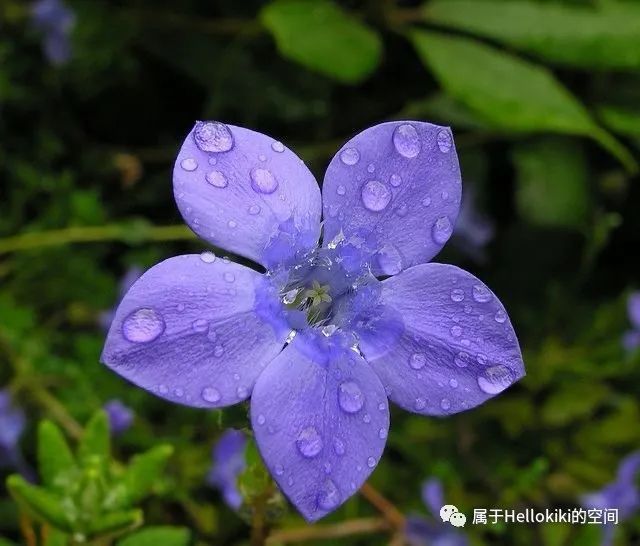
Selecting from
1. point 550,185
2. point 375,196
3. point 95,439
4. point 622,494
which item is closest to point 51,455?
point 95,439

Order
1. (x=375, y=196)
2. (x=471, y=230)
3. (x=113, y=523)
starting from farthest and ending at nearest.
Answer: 1. (x=471, y=230)
2. (x=113, y=523)
3. (x=375, y=196)

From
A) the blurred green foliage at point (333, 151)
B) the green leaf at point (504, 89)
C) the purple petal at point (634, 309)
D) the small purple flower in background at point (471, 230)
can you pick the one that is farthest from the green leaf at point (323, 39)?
the purple petal at point (634, 309)

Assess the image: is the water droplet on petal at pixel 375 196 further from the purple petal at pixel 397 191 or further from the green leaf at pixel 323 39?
the green leaf at pixel 323 39

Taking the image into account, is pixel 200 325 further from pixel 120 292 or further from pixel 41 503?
pixel 120 292

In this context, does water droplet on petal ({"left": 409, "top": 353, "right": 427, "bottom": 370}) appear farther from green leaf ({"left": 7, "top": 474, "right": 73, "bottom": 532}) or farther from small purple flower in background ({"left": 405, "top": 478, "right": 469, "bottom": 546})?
small purple flower in background ({"left": 405, "top": 478, "right": 469, "bottom": 546})

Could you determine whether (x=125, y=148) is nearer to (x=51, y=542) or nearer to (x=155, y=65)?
(x=155, y=65)

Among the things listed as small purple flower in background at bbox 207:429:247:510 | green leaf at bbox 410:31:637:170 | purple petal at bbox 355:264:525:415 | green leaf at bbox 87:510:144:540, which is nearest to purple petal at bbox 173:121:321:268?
purple petal at bbox 355:264:525:415

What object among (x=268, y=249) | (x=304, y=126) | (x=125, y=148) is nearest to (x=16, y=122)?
(x=125, y=148)
